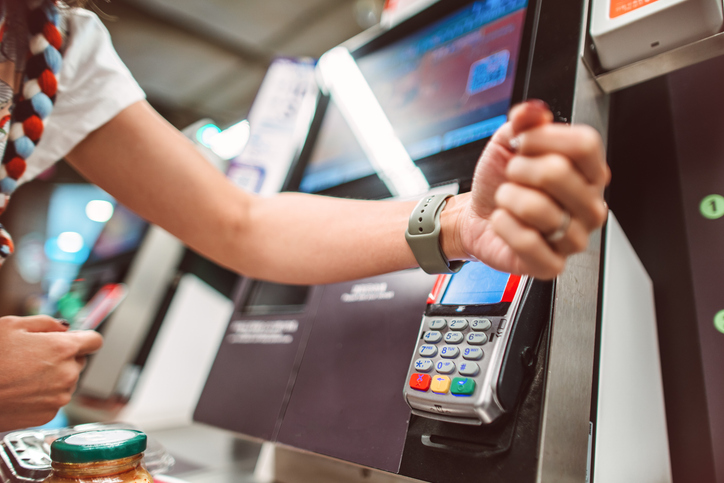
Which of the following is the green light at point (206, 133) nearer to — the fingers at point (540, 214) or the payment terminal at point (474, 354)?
the payment terminal at point (474, 354)

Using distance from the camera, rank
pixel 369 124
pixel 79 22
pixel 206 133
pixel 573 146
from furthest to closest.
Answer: pixel 206 133 < pixel 369 124 < pixel 79 22 < pixel 573 146

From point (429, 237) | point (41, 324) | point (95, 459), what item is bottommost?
point (95, 459)

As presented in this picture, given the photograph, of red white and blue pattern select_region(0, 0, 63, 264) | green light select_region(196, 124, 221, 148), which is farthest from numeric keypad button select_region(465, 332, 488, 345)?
green light select_region(196, 124, 221, 148)

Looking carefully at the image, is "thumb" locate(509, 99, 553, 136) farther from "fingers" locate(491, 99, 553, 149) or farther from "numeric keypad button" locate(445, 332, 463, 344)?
"numeric keypad button" locate(445, 332, 463, 344)

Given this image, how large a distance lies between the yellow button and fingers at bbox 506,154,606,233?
23 cm

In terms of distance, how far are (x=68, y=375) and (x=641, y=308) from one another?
0.86 metres

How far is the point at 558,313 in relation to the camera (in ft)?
1.70

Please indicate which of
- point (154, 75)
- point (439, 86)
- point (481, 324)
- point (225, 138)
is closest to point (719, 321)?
point (481, 324)

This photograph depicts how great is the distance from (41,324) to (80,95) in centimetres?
43

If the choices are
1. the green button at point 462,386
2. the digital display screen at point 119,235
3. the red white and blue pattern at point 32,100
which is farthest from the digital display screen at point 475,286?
the digital display screen at point 119,235

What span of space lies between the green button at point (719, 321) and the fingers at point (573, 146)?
0.48 metres

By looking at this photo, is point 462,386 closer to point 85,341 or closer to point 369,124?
point 85,341

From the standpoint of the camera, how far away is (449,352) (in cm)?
52

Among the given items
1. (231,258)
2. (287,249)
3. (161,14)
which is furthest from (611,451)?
(161,14)
